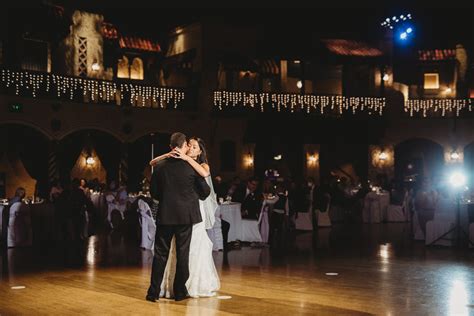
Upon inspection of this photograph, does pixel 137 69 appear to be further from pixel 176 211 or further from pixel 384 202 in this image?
pixel 176 211

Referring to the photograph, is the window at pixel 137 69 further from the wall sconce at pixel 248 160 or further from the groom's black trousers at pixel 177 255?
the groom's black trousers at pixel 177 255

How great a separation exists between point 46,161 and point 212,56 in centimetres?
716

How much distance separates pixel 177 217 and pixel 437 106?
22.9m

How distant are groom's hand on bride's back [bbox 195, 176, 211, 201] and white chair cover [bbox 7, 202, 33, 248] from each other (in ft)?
23.9

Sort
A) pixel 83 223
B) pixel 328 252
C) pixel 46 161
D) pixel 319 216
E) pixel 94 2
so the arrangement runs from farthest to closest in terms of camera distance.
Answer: pixel 94 2 → pixel 46 161 → pixel 319 216 → pixel 83 223 → pixel 328 252

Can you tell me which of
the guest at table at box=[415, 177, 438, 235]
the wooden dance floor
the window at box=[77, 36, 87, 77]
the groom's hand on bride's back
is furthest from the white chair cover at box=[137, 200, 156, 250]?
the window at box=[77, 36, 87, 77]

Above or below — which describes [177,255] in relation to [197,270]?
above

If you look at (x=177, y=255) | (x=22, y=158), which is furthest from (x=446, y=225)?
(x=22, y=158)

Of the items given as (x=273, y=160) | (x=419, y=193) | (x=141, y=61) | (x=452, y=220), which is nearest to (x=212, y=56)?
(x=141, y=61)

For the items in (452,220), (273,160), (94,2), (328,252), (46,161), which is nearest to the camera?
(328,252)

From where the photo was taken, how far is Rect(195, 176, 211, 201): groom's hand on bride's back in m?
7.86

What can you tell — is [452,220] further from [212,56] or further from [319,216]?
[212,56]

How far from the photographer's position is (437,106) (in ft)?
94.3

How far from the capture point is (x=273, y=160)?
29.1 meters
